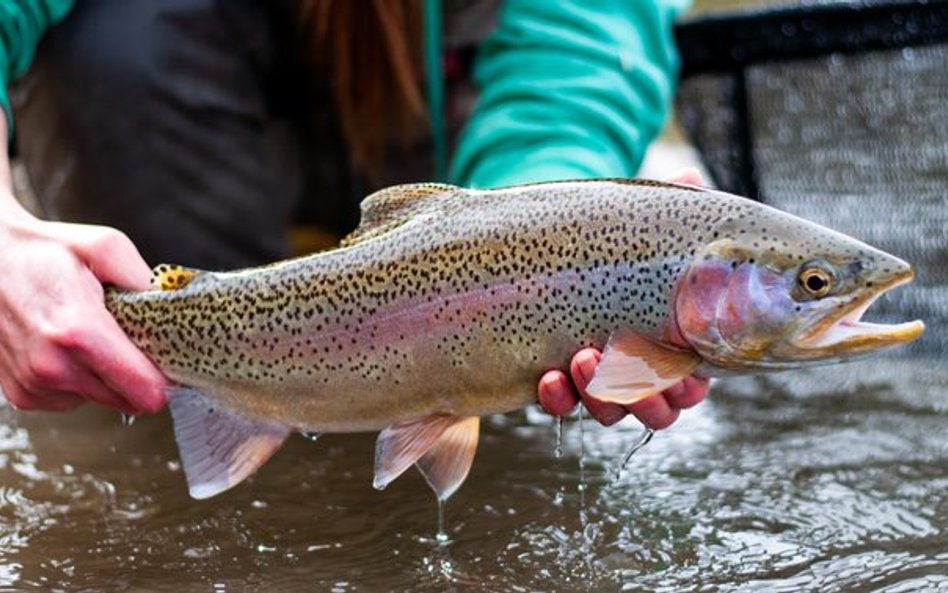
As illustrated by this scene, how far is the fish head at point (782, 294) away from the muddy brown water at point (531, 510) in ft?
0.98

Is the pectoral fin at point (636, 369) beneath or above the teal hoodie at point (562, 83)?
beneath

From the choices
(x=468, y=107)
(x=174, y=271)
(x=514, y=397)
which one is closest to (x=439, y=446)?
(x=514, y=397)

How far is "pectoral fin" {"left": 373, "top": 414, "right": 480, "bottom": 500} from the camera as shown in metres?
1.61

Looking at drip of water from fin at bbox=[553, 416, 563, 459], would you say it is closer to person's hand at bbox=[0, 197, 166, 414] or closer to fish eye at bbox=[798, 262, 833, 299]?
fish eye at bbox=[798, 262, 833, 299]

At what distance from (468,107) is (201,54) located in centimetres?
55

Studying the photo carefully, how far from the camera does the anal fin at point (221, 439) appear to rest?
1.68 metres

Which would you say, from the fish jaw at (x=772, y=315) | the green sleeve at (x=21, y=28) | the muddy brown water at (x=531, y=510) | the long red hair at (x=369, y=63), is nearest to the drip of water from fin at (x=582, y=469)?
the muddy brown water at (x=531, y=510)

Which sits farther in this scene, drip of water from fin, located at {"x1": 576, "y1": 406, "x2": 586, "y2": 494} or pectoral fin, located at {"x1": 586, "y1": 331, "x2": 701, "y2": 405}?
drip of water from fin, located at {"x1": 576, "y1": 406, "x2": 586, "y2": 494}

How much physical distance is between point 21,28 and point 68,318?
0.80 metres

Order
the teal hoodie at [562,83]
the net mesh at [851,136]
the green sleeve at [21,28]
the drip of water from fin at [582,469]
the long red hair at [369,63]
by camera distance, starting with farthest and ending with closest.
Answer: the net mesh at [851,136], the long red hair at [369,63], the teal hoodie at [562,83], the green sleeve at [21,28], the drip of water from fin at [582,469]

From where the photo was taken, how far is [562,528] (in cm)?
178

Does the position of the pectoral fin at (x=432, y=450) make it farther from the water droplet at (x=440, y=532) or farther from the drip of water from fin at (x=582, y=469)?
the drip of water from fin at (x=582, y=469)

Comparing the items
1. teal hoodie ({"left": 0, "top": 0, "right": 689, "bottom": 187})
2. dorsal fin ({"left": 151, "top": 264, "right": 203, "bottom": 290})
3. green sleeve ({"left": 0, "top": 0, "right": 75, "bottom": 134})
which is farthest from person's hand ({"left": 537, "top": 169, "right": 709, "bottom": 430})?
green sleeve ({"left": 0, "top": 0, "right": 75, "bottom": 134})

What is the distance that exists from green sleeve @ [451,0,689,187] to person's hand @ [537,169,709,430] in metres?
0.68
